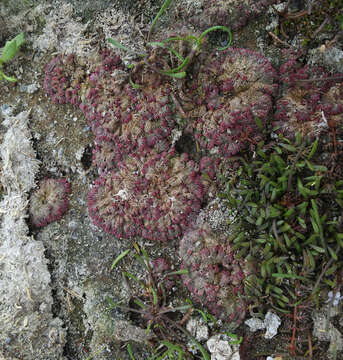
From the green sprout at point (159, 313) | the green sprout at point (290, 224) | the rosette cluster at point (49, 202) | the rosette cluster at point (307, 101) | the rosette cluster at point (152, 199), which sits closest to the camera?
the green sprout at point (290, 224)

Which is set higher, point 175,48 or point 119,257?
point 175,48

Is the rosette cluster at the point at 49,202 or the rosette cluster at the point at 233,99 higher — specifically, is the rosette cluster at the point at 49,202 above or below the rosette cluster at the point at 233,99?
below

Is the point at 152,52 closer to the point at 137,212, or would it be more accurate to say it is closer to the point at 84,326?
the point at 137,212

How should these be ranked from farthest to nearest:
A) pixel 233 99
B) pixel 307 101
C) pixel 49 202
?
1. pixel 49 202
2. pixel 233 99
3. pixel 307 101

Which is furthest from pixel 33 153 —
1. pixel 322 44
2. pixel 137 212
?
pixel 322 44

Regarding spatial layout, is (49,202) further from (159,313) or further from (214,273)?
(214,273)

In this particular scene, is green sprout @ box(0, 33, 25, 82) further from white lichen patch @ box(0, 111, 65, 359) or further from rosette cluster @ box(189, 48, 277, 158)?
rosette cluster @ box(189, 48, 277, 158)

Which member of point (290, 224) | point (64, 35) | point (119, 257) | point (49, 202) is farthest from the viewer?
point (64, 35)

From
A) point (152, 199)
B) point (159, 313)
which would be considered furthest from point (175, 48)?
point (159, 313)

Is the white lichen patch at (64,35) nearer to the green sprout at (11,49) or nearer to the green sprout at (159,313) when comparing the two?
the green sprout at (11,49)

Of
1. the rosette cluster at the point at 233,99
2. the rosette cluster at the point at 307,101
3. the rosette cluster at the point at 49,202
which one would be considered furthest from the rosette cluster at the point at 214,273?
the rosette cluster at the point at 49,202

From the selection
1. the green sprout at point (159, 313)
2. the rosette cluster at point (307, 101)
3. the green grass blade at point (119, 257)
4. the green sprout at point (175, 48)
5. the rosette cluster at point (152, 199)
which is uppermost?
the green sprout at point (175, 48)

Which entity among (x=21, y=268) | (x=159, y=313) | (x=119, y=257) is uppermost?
(x=21, y=268)

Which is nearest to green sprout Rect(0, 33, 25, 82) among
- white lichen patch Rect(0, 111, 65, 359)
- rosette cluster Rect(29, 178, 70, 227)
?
white lichen patch Rect(0, 111, 65, 359)
